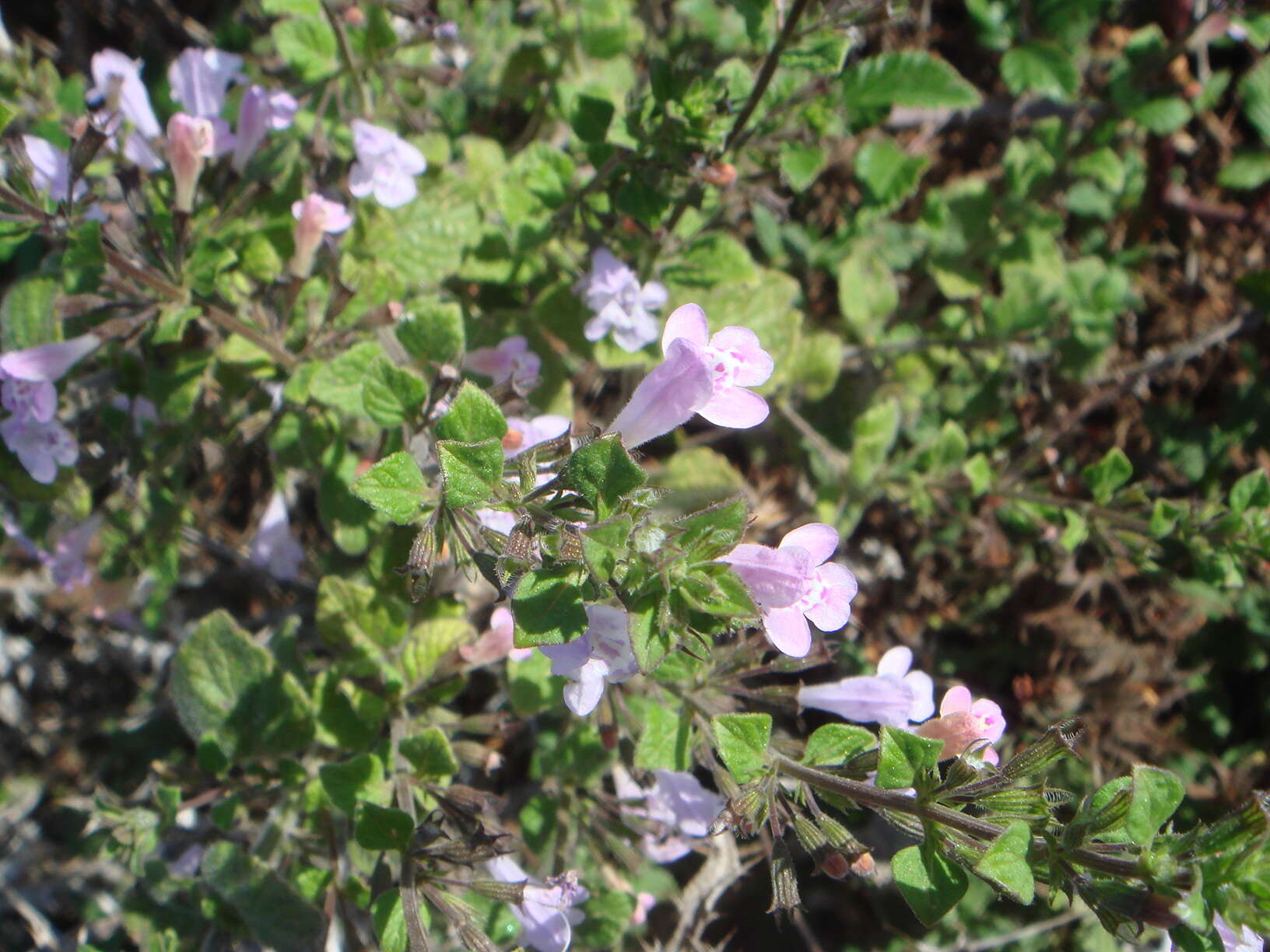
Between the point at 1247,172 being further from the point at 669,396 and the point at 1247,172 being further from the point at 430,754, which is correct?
the point at 430,754

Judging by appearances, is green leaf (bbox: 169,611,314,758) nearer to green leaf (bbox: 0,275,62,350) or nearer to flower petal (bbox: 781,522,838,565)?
green leaf (bbox: 0,275,62,350)

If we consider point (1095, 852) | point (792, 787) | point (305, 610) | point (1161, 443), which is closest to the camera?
point (1095, 852)

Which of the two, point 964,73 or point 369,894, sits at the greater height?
point 964,73

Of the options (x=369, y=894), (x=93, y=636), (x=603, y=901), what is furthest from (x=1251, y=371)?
(x=93, y=636)

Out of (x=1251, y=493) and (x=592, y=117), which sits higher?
(x=592, y=117)

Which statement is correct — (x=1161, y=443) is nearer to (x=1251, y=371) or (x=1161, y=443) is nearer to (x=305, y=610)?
(x=1251, y=371)

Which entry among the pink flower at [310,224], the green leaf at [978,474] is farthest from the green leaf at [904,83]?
the pink flower at [310,224]

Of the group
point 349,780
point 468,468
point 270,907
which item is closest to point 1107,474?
point 468,468
